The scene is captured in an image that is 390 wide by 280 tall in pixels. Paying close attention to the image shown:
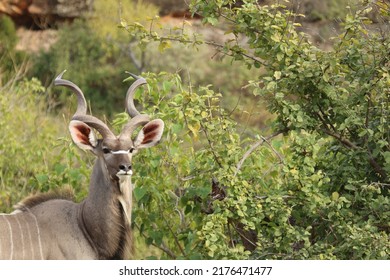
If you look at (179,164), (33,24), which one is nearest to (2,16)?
(33,24)

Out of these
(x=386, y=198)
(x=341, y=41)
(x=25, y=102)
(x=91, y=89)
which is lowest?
(x=91, y=89)

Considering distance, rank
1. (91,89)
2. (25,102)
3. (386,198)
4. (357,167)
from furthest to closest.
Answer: (91,89)
(25,102)
(357,167)
(386,198)

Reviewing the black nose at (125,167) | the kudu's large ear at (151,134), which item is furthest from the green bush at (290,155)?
the black nose at (125,167)

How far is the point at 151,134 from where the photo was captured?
16.6ft

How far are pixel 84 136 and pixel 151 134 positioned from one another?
0.32m

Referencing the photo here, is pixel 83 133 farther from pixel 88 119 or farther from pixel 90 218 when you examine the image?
pixel 90 218

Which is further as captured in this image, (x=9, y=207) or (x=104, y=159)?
(x=9, y=207)

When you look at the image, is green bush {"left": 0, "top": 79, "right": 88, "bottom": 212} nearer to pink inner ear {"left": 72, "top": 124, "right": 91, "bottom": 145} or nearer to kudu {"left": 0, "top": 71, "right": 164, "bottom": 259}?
kudu {"left": 0, "top": 71, "right": 164, "bottom": 259}

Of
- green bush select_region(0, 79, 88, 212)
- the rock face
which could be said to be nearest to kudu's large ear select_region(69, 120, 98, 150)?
green bush select_region(0, 79, 88, 212)

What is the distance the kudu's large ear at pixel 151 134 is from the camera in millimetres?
5047

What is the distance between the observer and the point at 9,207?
7.81 m

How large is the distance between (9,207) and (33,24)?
10.4 m

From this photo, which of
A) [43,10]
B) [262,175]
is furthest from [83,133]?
[43,10]

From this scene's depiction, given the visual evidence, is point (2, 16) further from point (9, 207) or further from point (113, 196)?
point (113, 196)
